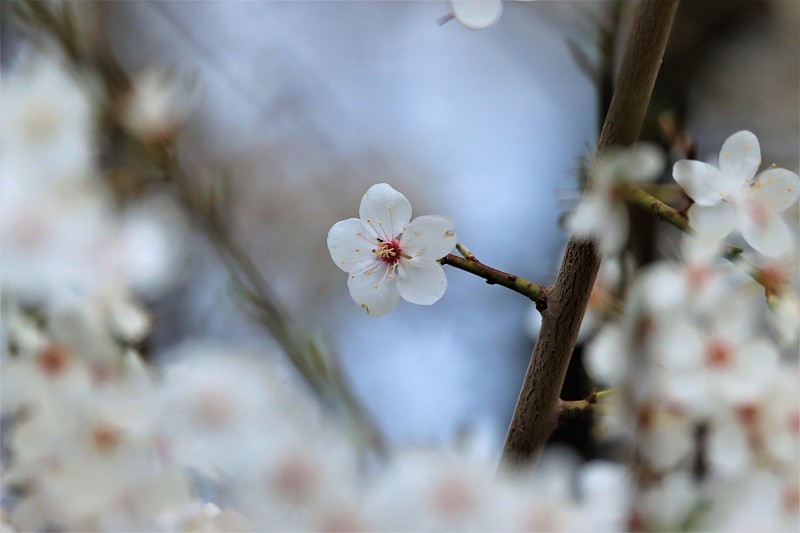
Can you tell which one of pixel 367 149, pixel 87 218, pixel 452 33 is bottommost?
pixel 87 218

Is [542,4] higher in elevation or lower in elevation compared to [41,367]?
higher

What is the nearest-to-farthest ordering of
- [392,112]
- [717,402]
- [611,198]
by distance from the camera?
[611,198], [717,402], [392,112]

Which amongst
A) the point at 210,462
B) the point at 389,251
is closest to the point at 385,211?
the point at 389,251

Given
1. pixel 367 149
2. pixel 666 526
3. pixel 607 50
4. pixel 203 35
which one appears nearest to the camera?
pixel 666 526

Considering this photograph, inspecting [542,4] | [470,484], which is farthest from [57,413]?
[542,4]

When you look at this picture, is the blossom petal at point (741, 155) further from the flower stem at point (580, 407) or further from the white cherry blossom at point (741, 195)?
the flower stem at point (580, 407)

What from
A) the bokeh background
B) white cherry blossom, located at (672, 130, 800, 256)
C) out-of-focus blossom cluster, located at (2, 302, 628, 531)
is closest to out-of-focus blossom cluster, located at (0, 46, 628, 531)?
out-of-focus blossom cluster, located at (2, 302, 628, 531)

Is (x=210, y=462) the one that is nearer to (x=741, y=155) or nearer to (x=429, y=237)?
(x=429, y=237)

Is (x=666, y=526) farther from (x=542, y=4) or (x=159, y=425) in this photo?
(x=542, y=4)
